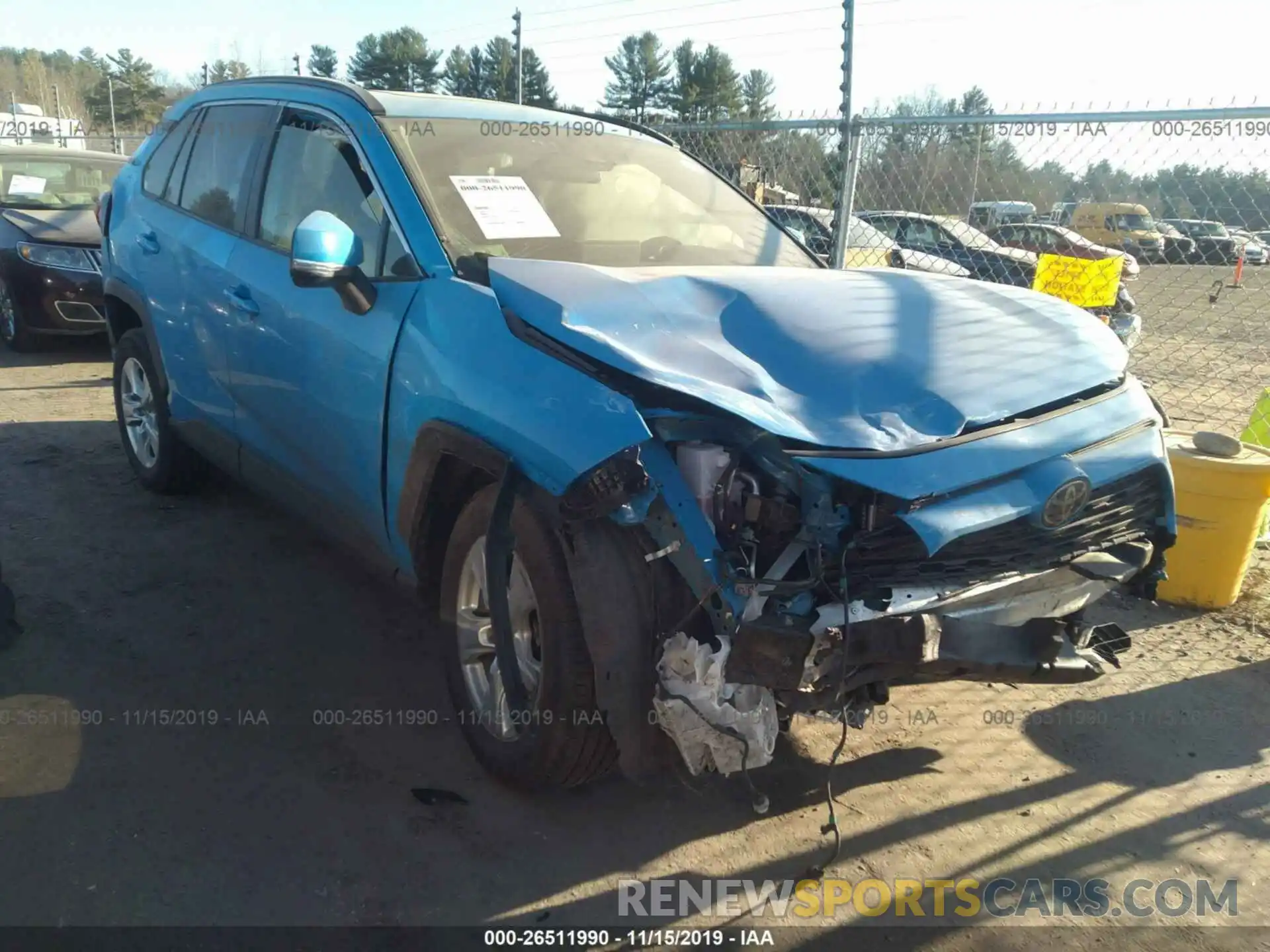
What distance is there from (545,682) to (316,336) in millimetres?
1541

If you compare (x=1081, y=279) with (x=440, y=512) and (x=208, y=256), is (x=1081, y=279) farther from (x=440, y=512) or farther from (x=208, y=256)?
(x=208, y=256)

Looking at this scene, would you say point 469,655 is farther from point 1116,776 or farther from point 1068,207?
point 1068,207

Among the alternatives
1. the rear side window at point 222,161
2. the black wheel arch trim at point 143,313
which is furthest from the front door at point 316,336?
the black wheel arch trim at point 143,313

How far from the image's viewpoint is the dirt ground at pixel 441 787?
8.22ft

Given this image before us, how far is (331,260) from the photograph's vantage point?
116 inches

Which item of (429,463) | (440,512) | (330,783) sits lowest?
(330,783)

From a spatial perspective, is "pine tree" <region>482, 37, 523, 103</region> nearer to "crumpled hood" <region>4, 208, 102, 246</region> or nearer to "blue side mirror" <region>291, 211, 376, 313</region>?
"crumpled hood" <region>4, 208, 102, 246</region>

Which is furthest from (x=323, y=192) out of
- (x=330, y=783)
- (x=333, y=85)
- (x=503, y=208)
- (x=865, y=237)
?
Answer: (x=865, y=237)

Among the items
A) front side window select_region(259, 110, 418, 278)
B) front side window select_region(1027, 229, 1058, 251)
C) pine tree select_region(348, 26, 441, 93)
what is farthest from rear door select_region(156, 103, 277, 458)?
pine tree select_region(348, 26, 441, 93)

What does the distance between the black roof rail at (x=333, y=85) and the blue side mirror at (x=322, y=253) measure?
652 millimetres

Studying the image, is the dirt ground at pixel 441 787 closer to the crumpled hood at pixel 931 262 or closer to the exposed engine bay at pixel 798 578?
the exposed engine bay at pixel 798 578

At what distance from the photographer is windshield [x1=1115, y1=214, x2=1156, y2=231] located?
293 inches

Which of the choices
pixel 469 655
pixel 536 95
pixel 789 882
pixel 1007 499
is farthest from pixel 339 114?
pixel 536 95

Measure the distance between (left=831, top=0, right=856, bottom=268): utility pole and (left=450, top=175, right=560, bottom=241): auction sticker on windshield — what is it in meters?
2.70
